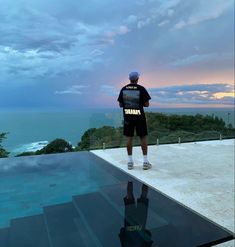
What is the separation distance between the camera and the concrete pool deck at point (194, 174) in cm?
227

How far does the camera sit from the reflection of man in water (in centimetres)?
166

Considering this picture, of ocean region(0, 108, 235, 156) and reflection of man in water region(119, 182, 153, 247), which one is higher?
ocean region(0, 108, 235, 156)

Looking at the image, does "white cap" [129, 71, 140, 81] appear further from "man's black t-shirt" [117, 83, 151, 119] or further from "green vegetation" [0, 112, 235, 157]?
"green vegetation" [0, 112, 235, 157]

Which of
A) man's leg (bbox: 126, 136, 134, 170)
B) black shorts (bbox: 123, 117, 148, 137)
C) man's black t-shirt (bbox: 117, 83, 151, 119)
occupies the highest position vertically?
man's black t-shirt (bbox: 117, 83, 151, 119)

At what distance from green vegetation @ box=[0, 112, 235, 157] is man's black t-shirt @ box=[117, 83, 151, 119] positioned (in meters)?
1.26

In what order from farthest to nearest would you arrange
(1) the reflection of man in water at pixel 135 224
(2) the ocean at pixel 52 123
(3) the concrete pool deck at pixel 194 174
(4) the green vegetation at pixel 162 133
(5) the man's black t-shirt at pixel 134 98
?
(2) the ocean at pixel 52 123 → (4) the green vegetation at pixel 162 133 → (5) the man's black t-shirt at pixel 134 98 → (3) the concrete pool deck at pixel 194 174 → (1) the reflection of man in water at pixel 135 224

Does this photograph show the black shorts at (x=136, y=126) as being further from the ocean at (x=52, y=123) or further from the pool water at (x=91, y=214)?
the ocean at (x=52, y=123)

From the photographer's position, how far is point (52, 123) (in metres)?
5.73

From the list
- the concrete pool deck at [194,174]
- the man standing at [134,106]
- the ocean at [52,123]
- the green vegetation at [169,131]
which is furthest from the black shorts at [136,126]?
the green vegetation at [169,131]

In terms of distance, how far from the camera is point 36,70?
7.57 meters

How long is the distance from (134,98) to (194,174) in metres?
1.15

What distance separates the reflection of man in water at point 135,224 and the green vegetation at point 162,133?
2240 millimetres

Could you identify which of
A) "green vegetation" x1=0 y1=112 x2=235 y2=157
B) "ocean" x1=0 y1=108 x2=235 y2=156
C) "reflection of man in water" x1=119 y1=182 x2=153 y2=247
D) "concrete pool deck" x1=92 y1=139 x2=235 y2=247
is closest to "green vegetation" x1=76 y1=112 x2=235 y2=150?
"green vegetation" x1=0 y1=112 x2=235 y2=157

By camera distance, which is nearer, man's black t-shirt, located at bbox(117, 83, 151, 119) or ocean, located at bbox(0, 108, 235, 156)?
man's black t-shirt, located at bbox(117, 83, 151, 119)
